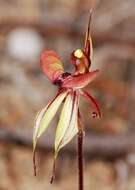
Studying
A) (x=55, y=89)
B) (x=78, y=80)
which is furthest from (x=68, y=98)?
(x=55, y=89)

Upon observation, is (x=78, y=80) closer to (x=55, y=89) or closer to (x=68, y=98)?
(x=68, y=98)

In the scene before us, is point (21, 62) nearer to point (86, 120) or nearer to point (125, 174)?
point (86, 120)

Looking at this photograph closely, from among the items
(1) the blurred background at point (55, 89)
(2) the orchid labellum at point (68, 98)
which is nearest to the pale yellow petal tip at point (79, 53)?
(2) the orchid labellum at point (68, 98)

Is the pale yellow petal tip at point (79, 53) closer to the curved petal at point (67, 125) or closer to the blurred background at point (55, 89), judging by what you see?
the curved petal at point (67, 125)

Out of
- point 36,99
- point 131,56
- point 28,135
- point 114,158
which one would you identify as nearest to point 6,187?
point 28,135

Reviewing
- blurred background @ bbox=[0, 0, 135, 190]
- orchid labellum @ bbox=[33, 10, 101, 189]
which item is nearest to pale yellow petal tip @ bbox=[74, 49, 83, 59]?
orchid labellum @ bbox=[33, 10, 101, 189]

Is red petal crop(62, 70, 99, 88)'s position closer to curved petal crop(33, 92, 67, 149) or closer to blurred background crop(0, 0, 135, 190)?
curved petal crop(33, 92, 67, 149)
